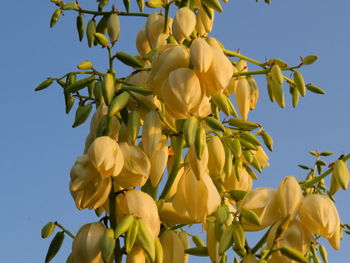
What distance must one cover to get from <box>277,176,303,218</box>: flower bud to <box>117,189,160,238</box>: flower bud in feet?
0.88

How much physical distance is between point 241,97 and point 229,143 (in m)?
0.21

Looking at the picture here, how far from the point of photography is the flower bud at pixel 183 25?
4.88ft

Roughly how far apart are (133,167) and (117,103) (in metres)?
0.14

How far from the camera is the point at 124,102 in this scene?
1.32m

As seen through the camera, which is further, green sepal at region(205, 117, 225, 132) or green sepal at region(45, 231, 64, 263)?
green sepal at region(45, 231, 64, 263)

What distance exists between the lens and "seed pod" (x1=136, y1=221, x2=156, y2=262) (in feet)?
4.01

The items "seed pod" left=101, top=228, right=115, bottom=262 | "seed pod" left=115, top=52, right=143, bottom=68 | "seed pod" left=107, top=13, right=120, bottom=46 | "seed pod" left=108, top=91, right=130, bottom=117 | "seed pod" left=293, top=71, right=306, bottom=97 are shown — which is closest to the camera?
"seed pod" left=101, top=228, right=115, bottom=262

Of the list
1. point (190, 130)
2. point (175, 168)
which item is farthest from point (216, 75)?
point (175, 168)

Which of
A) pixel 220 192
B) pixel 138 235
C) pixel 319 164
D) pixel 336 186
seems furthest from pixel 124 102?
pixel 319 164

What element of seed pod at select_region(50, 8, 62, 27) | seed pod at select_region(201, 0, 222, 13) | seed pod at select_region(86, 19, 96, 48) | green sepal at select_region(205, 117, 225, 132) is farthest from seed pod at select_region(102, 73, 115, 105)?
seed pod at select_region(50, 8, 62, 27)

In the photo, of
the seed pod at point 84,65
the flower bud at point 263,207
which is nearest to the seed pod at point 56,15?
the seed pod at point 84,65

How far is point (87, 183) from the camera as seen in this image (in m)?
1.31

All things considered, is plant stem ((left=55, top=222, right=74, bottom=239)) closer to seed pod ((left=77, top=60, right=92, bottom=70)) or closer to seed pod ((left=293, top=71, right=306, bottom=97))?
seed pod ((left=77, top=60, right=92, bottom=70))

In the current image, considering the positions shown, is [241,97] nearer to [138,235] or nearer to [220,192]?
[220,192]
